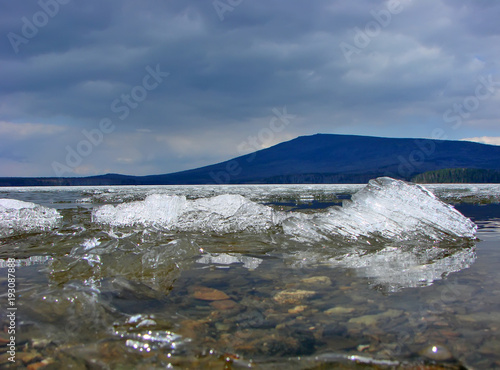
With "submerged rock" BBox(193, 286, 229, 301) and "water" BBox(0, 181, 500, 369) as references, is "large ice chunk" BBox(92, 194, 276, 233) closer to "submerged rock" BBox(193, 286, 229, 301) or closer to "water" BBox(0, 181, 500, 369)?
"water" BBox(0, 181, 500, 369)

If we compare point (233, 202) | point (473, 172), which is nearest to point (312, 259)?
point (233, 202)

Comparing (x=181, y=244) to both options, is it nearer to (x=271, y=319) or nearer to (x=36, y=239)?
(x=271, y=319)

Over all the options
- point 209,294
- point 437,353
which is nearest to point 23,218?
point 209,294

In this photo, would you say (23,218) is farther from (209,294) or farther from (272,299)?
(272,299)

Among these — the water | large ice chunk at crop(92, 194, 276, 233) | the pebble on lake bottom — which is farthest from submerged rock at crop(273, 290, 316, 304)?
large ice chunk at crop(92, 194, 276, 233)

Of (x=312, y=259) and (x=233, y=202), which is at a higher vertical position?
(x=233, y=202)

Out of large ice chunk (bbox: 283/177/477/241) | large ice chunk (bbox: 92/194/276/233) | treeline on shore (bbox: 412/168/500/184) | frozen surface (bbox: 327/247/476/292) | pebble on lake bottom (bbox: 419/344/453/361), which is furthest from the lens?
treeline on shore (bbox: 412/168/500/184)
